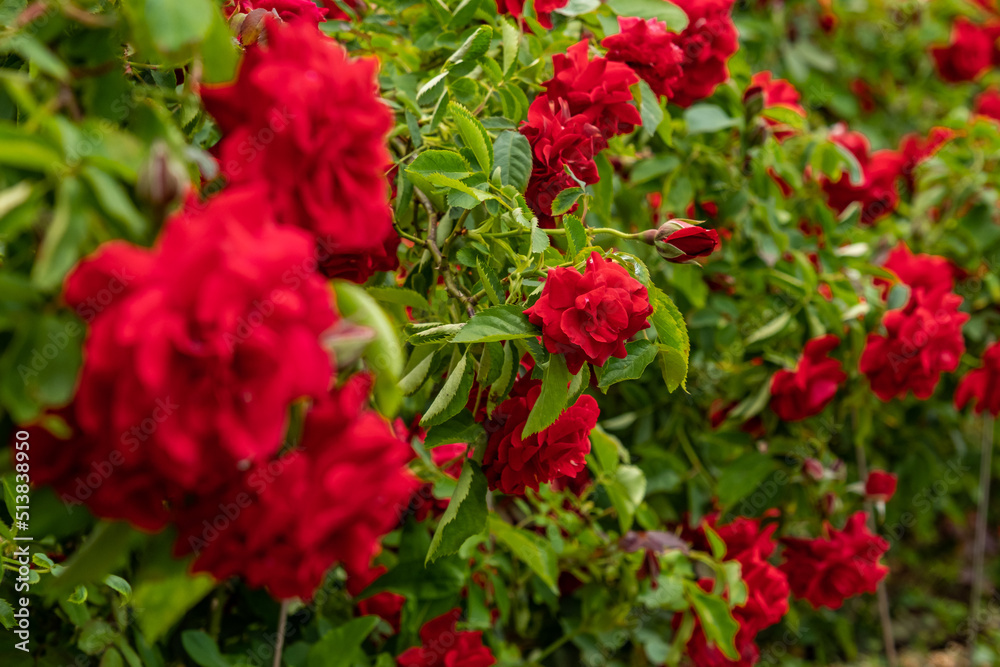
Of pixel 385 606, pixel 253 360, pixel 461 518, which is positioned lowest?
pixel 385 606

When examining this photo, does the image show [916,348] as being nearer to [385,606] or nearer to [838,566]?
[838,566]

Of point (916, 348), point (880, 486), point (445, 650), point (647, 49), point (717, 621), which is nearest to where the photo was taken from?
point (647, 49)

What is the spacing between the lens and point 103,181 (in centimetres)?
47

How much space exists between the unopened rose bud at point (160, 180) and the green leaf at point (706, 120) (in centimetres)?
→ 106

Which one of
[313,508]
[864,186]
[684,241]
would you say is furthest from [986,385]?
[313,508]

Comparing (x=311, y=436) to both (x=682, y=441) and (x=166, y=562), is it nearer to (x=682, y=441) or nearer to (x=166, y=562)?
(x=166, y=562)

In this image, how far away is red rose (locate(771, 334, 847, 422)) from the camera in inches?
54.6

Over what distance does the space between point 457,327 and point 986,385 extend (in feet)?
4.26

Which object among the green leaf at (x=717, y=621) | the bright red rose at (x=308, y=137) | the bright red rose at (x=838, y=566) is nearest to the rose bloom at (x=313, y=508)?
the bright red rose at (x=308, y=137)

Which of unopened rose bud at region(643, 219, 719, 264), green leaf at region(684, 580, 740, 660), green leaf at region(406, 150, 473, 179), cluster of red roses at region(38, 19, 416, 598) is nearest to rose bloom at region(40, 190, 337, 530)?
cluster of red roses at region(38, 19, 416, 598)

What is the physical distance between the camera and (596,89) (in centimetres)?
94

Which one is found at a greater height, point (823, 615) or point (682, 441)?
point (682, 441)

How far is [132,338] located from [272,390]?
70mm

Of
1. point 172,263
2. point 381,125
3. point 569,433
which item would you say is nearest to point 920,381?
point 569,433
